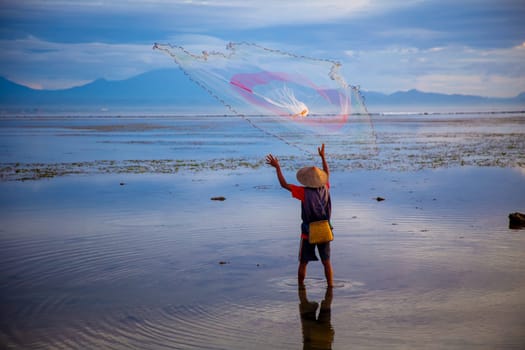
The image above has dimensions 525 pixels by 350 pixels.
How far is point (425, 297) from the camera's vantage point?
8.61 metres

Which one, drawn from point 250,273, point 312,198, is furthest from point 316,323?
point 250,273

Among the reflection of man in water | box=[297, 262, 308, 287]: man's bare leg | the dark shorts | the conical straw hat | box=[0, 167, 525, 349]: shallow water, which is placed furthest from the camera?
box=[297, 262, 308, 287]: man's bare leg

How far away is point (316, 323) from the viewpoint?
7.77 meters

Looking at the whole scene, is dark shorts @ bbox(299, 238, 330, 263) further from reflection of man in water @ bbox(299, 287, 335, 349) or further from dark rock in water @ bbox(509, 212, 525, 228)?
dark rock in water @ bbox(509, 212, 525, 228)

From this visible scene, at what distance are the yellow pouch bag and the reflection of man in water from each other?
0.80 meters

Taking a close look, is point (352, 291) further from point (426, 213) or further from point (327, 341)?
point (426, 213)

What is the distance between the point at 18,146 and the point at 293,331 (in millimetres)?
36689

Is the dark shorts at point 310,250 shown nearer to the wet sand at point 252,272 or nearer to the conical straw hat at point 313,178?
the wet sand at point 252,272

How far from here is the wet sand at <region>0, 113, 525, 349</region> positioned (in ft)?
24.3

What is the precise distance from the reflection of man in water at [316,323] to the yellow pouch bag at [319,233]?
800 millimetres

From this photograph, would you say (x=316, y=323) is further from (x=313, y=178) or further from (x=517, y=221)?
(x=517, y=221)

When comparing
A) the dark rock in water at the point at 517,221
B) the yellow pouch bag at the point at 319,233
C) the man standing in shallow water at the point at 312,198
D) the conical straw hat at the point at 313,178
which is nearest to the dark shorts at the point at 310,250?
the man standing in shallow water at the point at 312,198

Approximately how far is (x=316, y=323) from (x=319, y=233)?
1551mm

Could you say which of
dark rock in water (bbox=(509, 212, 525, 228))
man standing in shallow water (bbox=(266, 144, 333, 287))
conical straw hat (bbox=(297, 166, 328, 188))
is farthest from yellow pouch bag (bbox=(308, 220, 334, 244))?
dark rock in water (bbox=(509, 212, 525, 228))
